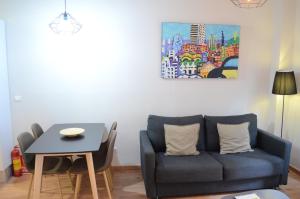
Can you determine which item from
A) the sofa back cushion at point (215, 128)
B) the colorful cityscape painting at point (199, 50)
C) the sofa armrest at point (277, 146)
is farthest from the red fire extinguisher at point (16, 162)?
the sofa armrest at point (277, 146)

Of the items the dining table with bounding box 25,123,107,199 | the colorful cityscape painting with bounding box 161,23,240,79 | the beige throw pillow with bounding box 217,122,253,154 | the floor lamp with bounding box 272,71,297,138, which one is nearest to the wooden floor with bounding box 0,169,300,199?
the dining table with bounding box 25,123,107,199

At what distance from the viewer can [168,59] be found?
3.55 meters

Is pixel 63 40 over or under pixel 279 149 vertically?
over

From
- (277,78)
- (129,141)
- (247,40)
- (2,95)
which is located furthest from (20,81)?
(277,78)

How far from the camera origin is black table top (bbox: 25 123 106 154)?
2412 mm

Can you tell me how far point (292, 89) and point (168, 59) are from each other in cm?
179

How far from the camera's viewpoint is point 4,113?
329cm

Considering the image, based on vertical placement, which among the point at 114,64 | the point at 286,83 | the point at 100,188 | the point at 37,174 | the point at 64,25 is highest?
the point at 64,25

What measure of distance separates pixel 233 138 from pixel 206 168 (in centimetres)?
70

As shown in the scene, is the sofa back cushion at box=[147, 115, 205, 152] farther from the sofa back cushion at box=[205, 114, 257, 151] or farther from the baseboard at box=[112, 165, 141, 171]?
the baseboard at box=[112, 165, 141, 171]

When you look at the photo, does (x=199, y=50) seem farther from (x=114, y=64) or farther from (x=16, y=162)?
(x=16, y=162)

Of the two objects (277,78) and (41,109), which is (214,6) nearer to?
(277,78)

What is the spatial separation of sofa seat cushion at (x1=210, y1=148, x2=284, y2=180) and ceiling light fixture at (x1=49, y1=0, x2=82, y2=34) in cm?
244

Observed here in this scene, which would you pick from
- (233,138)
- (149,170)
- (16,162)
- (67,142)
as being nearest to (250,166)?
(233,138)
